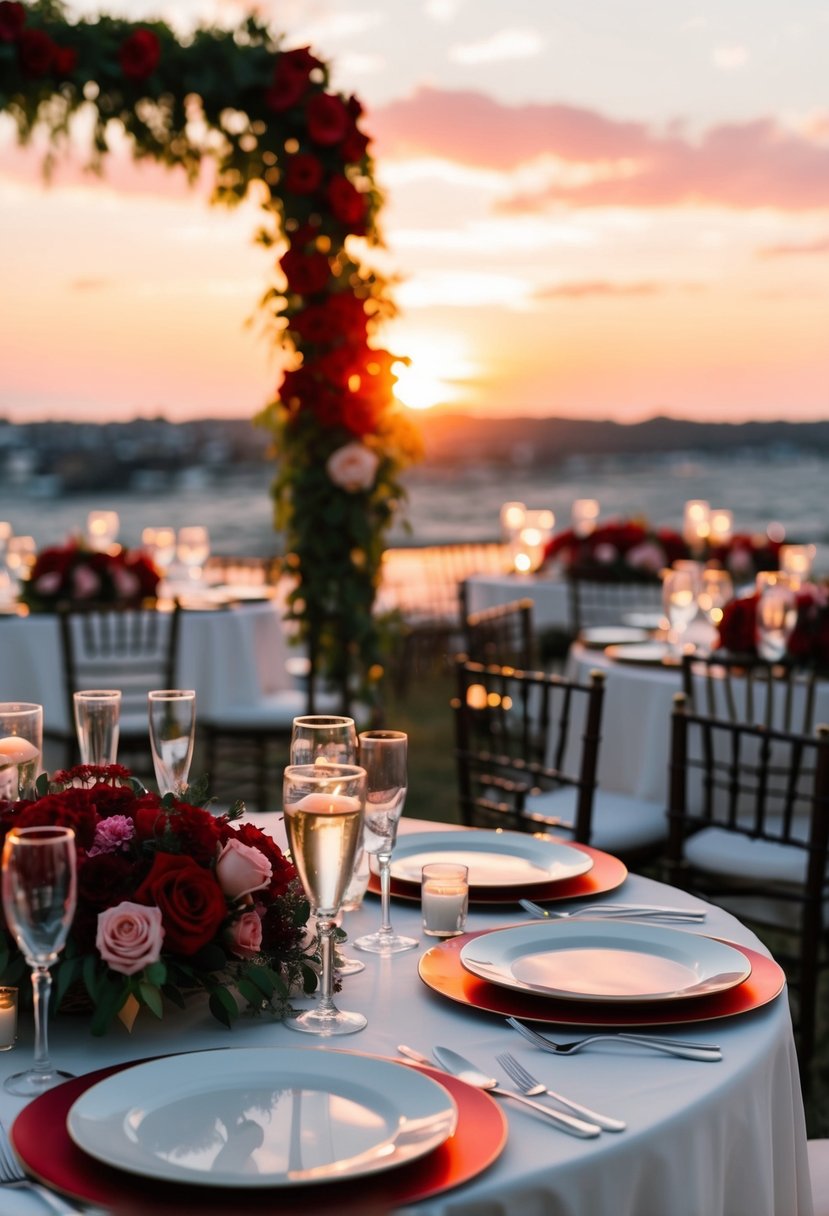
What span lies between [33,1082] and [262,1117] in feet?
0.80

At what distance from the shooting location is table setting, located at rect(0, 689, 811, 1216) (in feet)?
3.64

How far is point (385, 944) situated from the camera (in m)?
1.71

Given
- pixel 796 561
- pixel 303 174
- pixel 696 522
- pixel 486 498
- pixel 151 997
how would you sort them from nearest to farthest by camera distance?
pixel 151 997
pixel 796 561
pixel 303 174
pixel 696 522
pixel 486 498

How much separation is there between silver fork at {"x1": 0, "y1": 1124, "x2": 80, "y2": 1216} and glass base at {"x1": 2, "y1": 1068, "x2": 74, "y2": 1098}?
2.8 inches

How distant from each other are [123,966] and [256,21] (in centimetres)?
493

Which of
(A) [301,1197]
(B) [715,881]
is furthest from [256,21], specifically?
(A) [301,1197]

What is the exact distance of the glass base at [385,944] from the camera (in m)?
1.69

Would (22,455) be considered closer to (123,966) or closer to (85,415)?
(85,415)

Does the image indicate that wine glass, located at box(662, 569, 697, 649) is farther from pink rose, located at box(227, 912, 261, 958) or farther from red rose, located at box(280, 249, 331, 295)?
pink rose, located at box(227, 912, 261, 958)

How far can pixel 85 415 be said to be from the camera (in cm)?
1795

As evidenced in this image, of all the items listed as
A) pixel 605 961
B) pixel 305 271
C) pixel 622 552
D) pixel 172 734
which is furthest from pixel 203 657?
pixel 605 961

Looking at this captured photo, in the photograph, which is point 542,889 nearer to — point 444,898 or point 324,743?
point 444,898

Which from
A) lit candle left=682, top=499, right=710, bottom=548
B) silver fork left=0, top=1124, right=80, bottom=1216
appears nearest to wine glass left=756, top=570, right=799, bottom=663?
silver fork left=0, top=1124, right=80, bottom=1216

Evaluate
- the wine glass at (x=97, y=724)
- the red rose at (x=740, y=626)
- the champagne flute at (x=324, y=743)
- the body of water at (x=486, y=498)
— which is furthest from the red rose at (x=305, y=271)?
the body of water at (x=486, y=498)
